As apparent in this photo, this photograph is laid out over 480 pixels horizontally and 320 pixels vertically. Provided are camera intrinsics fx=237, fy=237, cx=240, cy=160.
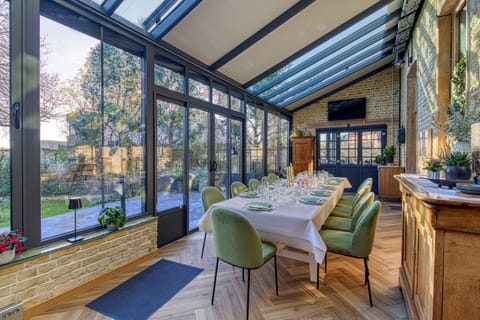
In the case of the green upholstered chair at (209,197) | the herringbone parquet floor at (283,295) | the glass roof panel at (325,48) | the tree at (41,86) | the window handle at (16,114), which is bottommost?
the herringbone parquet floor at (283,295)

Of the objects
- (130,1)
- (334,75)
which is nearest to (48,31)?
(130,1)

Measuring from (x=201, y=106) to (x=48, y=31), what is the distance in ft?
7.57

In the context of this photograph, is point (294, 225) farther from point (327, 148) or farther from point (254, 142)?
point (327, 148)

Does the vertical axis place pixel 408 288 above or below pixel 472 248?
below

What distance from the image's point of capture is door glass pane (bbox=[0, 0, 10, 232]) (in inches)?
77.2

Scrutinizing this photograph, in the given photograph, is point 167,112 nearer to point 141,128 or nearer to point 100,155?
point 141,128

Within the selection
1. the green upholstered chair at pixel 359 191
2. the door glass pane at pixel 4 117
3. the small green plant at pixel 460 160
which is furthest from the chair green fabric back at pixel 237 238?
the green upholstered chair at pixel 359 191

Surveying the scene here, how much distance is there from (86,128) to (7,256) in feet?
4.42

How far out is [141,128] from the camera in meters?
3.21

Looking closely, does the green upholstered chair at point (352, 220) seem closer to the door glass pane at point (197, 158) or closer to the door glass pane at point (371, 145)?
the door glass pane at point (197, 158)

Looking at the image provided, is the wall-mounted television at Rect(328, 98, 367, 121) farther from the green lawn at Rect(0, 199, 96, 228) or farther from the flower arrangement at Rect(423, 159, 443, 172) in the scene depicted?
the green lawn at Rect(0, 199, 96, 228)

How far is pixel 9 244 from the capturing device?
183cm

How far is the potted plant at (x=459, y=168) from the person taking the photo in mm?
1616

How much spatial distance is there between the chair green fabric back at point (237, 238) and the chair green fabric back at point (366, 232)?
905 mm
